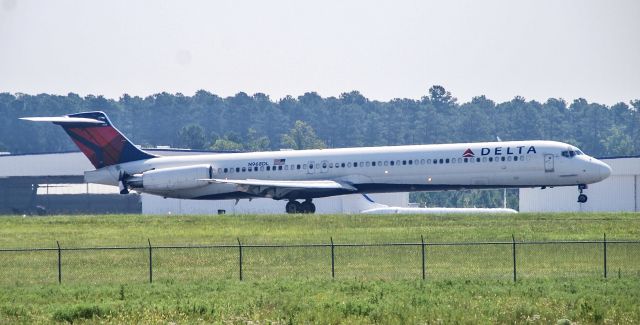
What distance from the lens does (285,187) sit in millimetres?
61812

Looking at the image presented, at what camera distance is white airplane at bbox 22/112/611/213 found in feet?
195

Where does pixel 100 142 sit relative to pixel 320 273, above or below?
above

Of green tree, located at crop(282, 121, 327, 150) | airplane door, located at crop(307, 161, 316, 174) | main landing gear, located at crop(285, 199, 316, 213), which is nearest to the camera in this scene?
airplane door, located at crop(307, 161, 316, 174)

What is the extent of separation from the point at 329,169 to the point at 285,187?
261cm

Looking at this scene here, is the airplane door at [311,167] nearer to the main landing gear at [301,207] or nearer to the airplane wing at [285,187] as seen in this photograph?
the airplane wing at [285,187]

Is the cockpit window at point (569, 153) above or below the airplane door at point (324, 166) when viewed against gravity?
above

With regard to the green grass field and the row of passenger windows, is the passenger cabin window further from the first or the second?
the green grass field

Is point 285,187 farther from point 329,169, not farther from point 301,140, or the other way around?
point 301,140

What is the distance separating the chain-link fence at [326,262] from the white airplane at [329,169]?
16.5 metres

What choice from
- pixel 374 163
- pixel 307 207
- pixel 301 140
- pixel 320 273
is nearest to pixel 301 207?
pixel 307 207

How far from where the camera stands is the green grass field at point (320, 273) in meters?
28.3

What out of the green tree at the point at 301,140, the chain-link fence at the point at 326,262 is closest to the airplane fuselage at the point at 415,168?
the chain-link fence at the point at 326,262

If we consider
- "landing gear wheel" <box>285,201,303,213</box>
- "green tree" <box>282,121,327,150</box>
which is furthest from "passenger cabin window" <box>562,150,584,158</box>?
"green tree" <box>282,121,327,150</box>

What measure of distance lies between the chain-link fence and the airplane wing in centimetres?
1770
